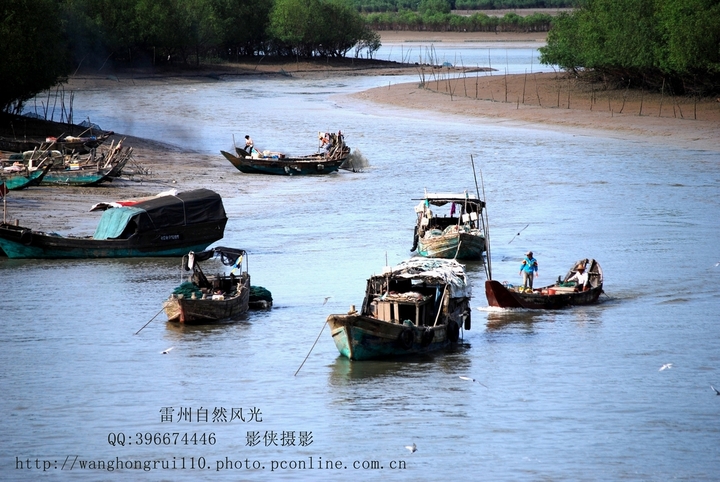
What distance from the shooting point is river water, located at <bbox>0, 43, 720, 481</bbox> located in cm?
1459

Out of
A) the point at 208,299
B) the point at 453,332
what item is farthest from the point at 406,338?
the point at 208,299

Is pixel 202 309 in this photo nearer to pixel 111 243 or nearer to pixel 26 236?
pixel 111 243

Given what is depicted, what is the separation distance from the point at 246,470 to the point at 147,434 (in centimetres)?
191

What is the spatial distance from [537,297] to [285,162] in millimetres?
21181

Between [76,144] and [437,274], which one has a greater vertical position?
[76,144]

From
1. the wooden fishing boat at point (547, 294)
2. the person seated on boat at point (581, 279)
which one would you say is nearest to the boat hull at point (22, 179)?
the wooden fishing boat at point (547, 294)

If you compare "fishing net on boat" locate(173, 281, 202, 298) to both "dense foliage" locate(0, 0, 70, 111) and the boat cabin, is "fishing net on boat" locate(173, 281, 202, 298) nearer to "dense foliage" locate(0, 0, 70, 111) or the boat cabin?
the boat cabin

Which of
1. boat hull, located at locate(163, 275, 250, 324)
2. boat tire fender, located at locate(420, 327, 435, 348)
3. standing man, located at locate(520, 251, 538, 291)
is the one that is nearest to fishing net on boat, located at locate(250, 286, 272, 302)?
boat hull, located at locate(163, 275, 250, 324)

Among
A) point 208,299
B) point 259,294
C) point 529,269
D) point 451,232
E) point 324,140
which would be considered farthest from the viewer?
point 324,140

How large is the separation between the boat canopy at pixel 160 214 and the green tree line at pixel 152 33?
1889 centimetres

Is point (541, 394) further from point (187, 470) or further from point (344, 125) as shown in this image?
point (344, 125)

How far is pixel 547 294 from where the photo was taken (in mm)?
21828

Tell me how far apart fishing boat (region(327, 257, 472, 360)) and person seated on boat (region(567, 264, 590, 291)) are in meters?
3.75

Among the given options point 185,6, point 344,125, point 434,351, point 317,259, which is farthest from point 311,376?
point 185,6
